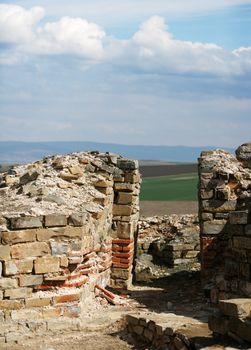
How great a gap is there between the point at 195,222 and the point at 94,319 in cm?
787

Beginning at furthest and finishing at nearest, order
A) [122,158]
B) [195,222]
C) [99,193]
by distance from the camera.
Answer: [195,222], [122,158], [99,193]

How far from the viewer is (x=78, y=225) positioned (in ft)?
31.0

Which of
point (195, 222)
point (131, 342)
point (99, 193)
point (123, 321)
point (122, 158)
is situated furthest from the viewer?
point (195, 222)

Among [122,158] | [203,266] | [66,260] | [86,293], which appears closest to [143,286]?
[203,266]

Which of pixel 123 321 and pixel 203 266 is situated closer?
pixel 123 321

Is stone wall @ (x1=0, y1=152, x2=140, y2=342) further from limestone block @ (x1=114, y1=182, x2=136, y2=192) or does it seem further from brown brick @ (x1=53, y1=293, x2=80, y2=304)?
limestone block @ (x1=114, y1=182, x2=136, y2=192)

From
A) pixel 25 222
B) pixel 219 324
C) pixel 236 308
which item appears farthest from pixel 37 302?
pixel 236 308

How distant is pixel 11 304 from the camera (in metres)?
9.05

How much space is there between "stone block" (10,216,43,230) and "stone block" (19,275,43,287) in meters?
0.67

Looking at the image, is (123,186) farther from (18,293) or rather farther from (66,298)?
(18,293)

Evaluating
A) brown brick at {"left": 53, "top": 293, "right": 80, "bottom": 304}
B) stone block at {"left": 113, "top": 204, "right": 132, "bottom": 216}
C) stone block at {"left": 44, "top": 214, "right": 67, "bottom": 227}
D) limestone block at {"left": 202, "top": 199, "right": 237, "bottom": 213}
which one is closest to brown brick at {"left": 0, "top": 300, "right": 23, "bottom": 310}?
brown brick at {"left": 53, "top": 293, "right": 80, "bottom": 304}

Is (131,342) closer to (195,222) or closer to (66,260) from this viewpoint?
(66,260)

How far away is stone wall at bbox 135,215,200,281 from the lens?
15242mm

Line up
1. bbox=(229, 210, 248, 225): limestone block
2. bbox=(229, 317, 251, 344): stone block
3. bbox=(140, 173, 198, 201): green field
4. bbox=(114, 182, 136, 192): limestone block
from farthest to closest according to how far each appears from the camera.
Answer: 1. bbox=(140, 173, 198, 201): green field
2. bbox=(114, 182, 136, 192): limestone block
3. bbox=(229, 210, 248, 225): limestone block
4. bbox=(229, 317, 251, 344): stone block
